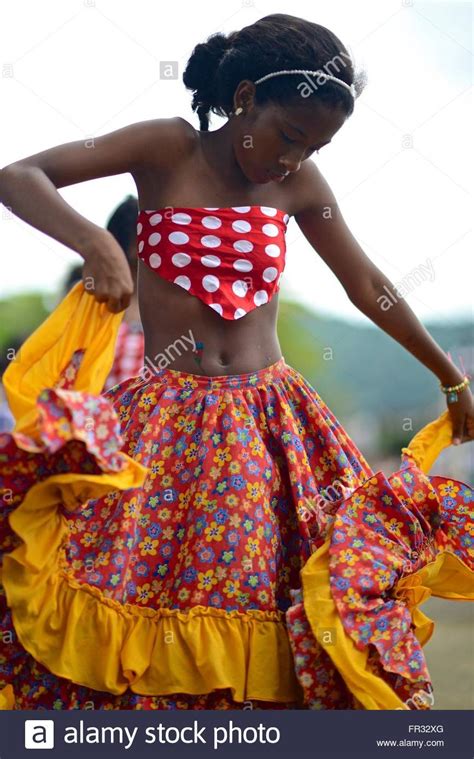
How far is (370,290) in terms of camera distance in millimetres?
2156

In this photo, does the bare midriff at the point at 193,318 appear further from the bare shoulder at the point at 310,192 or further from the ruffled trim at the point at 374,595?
the ruffled trim at the point at 374,595

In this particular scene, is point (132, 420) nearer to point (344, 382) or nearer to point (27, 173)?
point (27, 173)

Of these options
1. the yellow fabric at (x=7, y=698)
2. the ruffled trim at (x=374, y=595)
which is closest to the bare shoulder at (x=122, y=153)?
the ruffled trim at (x=374, y=595)

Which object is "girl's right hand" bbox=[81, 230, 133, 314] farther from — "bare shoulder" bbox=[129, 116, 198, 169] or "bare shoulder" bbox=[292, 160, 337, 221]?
"bare shoulder" bbox=[292, 160, 337, 221]

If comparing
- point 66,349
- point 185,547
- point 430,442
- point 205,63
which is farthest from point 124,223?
point 185,547

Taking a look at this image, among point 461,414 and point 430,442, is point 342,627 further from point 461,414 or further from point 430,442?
point 461,414

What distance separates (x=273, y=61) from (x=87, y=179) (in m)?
0.44

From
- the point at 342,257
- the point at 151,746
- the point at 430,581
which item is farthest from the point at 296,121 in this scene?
the point at 151,746

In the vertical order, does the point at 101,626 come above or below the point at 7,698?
above

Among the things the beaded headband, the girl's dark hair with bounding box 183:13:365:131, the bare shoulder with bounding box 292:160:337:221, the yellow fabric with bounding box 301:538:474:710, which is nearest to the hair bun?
the girl's dark hair with bounding box 183:13:365:131

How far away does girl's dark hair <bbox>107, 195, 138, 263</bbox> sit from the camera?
331cm

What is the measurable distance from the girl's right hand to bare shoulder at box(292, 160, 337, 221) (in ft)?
1.88

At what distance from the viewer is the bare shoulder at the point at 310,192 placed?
2.03 metres

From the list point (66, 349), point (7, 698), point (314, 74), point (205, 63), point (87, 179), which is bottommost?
point (7, 698)
